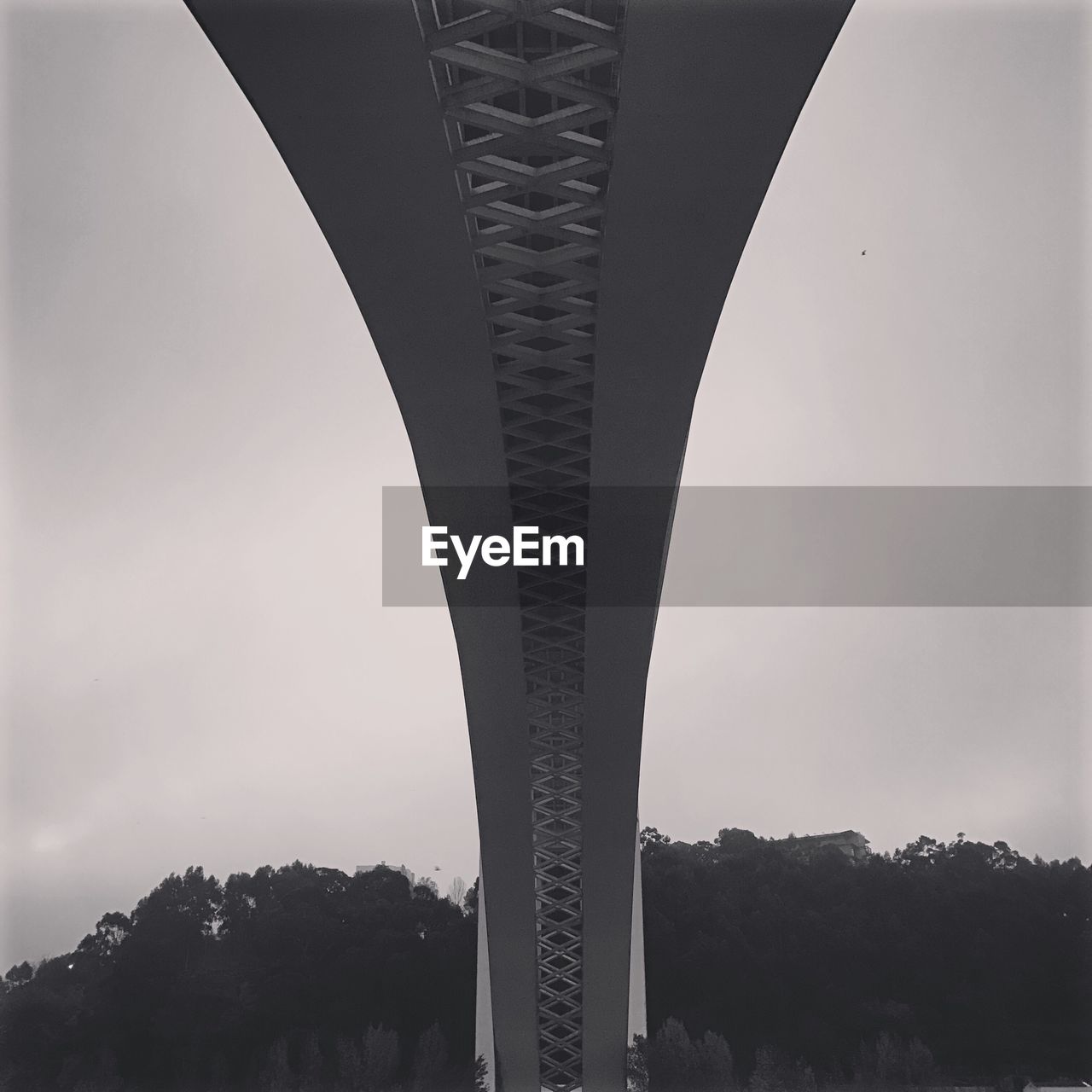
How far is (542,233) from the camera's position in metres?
9.79

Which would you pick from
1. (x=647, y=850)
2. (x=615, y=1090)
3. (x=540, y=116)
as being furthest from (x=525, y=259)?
(x=647, y=850)

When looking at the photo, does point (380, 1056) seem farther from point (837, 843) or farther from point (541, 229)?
point (541, 229)

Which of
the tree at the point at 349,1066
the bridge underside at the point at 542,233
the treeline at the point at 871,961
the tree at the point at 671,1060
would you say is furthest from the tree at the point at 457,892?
the bridge underside at the point at 542,233

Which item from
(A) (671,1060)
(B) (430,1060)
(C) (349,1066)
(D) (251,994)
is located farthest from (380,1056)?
(A) (671,1060)

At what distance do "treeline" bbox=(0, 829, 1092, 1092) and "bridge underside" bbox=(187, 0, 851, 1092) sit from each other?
25191 millimetres

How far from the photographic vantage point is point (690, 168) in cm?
796

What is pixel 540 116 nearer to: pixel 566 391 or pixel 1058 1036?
pixel 566 391

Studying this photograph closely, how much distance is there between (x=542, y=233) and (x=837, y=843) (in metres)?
39.9

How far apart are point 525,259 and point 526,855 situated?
43.4 feet

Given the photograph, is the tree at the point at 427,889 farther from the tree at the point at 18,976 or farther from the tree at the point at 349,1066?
the tree at the point at 18,976

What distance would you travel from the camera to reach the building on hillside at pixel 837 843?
43.2 metres

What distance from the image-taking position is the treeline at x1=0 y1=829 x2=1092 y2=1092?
3709 centimetres

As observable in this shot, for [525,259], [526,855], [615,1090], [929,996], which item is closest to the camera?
[525,259]

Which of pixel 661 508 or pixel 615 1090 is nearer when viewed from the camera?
pixel 661 508
